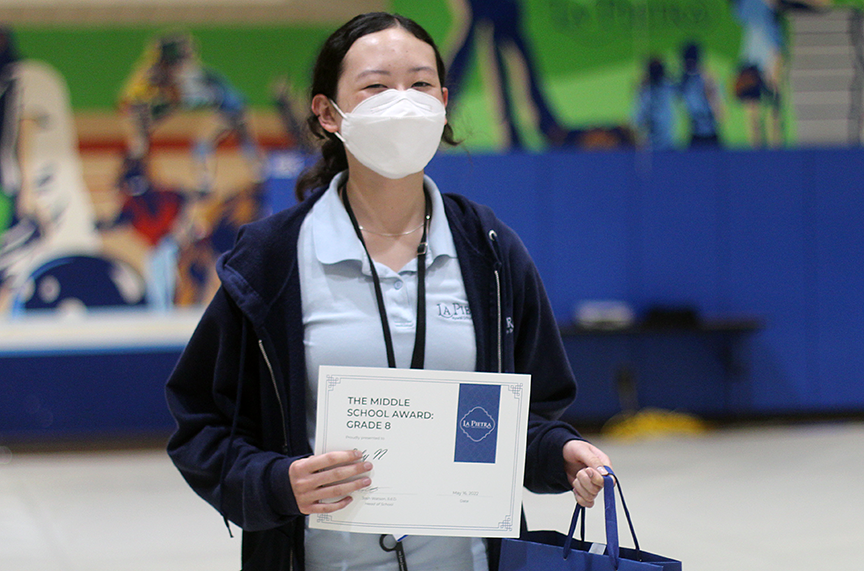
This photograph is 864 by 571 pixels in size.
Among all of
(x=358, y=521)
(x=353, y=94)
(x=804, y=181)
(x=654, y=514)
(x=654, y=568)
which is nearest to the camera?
(x=654, y=568)

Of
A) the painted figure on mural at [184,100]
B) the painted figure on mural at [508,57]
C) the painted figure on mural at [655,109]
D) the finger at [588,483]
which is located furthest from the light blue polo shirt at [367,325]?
the painted figure on mural at [184,100]

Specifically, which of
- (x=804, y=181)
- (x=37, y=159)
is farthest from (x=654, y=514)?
(x=37, y=159)

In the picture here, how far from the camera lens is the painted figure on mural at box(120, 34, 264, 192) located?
8031 millimetres

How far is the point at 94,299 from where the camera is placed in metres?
7.90

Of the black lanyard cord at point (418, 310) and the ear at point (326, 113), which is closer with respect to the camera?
the black lanyard cord at point (418, 310)

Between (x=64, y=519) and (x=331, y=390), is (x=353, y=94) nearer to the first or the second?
(x=331, y=390)

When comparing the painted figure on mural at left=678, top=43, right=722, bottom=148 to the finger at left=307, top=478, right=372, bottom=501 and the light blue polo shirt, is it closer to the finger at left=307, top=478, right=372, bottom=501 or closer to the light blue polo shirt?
the light blue polo shirt

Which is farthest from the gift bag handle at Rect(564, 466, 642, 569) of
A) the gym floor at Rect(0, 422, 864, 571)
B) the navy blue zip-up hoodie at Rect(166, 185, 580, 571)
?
the gym floor at Rect(0, 422, 864, 571)

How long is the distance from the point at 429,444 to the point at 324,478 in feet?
0.56

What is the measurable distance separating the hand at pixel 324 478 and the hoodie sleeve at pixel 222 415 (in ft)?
0.21

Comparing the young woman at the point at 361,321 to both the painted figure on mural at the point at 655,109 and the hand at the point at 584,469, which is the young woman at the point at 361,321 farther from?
the painted figure on mural at the point at 655,109

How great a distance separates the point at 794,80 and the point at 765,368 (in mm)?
2775

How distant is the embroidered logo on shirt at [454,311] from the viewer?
136 cm

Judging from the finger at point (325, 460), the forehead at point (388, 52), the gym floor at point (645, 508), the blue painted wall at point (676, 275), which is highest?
the forehead at point (388, 52)
